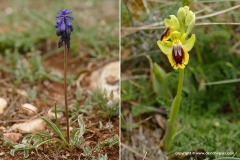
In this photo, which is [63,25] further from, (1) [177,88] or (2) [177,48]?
(1) [177,88]

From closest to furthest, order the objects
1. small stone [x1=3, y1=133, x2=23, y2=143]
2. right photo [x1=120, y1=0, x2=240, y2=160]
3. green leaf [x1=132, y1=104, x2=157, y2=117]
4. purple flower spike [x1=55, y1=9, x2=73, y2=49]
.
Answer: purple flower spike [x1=55, y1=9, x2=73, y2=49]
small stone [x1=3, y1=133, x2=23, y2=143]
right photo [x1=120, y1=0, x2=240, y2=160]
green leaf [x1=132, y1=104, x2=157, y2=117]

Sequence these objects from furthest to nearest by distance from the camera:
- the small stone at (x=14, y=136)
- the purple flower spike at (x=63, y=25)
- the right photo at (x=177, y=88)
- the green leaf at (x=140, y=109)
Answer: the green leaf at (x=140, y=109) → the right photo at (x=177, y=88) → the small stone at (x=14, y=136) → the purple flower spike at (x=63, y=25)

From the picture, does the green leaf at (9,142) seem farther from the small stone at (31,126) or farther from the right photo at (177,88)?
the right photo at (177,88)

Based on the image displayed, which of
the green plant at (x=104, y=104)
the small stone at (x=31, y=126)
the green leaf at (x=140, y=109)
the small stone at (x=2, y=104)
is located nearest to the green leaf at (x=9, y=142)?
the small stone at (x=31, y=126)

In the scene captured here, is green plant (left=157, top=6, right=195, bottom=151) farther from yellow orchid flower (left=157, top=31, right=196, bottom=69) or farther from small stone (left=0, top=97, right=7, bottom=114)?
small stone (left=0, top=97, right=7, bottom=114)

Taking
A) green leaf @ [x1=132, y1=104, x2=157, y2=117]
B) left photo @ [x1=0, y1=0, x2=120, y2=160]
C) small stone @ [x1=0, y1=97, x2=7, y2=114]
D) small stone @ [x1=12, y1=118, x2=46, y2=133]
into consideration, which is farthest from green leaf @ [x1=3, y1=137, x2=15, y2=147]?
green leaf @ [x1=132, y1=104, x2=157, y2=117]

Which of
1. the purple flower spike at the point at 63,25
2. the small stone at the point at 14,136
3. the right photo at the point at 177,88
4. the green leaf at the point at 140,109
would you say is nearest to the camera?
the purple flower spike at the point at 63,25
